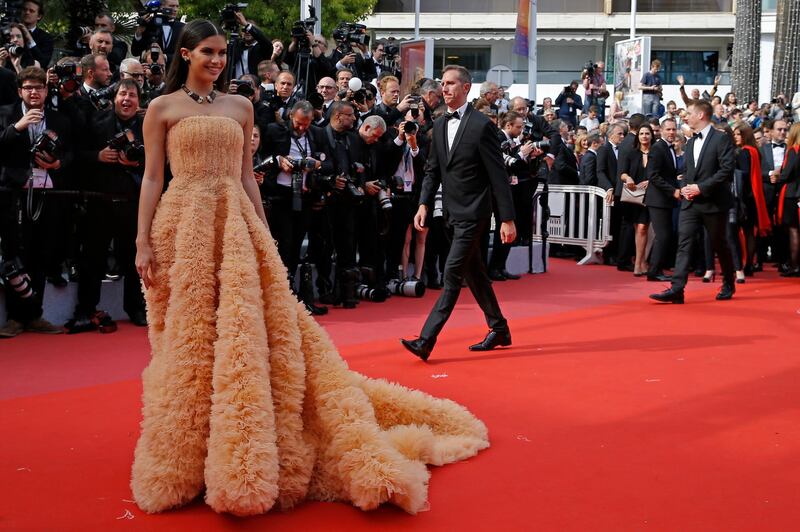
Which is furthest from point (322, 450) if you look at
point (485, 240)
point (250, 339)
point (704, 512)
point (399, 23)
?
point (399, 23)

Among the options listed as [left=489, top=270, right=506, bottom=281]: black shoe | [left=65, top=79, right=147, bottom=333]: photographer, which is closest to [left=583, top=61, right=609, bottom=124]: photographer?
[left=489, top=270, right=506, bottom=281]: black shoe

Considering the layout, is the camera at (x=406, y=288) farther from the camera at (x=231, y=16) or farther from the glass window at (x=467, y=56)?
the glass window at (x=467, y=56)

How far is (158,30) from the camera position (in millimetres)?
10297

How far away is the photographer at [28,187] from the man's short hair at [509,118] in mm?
5603

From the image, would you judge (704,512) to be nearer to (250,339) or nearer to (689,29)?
(250,339)

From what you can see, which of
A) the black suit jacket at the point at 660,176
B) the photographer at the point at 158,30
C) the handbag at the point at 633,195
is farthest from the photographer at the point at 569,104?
the photographer at the point at 158,30

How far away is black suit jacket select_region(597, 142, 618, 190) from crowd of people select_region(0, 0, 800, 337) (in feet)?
0.09

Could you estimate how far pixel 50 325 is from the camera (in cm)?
811

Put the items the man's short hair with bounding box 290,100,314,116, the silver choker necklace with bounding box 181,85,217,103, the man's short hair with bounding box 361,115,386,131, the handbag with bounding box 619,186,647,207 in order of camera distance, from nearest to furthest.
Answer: the silver choker necklace with bounding box 181,85,217,103 < the man's short hair with bounding box 290,100,314,116 < the man's short hair with bounding box 361,115,386,131 < the handbag with bounding box 619,186,647,207

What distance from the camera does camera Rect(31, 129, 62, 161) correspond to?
7.62 meters

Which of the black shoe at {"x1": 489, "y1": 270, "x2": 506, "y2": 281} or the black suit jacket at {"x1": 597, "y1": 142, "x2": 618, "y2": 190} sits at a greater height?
the black suit jacket at {"x1": 597, "y1": 142, "x2": 618, "y2": 190}

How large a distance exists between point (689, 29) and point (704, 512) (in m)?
44.6

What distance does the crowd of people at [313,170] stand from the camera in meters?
8.02

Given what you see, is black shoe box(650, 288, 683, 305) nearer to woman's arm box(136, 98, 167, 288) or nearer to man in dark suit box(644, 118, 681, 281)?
man in dark suit box(644, 118, 681, 281)
